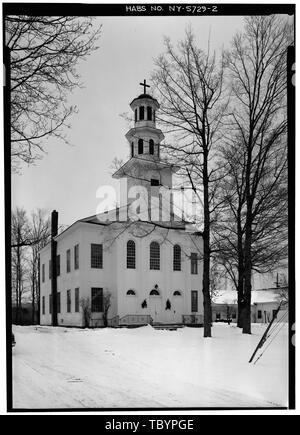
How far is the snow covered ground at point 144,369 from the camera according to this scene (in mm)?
3432

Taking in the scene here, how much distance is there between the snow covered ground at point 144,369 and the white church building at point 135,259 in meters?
0.18

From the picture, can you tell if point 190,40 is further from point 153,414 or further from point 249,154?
point 153,414

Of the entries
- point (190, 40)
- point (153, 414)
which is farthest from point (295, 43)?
point (153, 414)

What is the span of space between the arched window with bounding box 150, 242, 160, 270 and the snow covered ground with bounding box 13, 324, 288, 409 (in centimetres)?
54

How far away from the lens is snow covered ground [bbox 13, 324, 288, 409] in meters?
3.43

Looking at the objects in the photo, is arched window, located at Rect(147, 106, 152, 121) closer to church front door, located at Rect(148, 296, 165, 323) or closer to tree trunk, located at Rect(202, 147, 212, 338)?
tree trunk, located at Rect(202, 147, 212, 338)

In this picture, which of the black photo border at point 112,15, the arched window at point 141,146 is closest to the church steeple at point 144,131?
the arched window at point 141,146

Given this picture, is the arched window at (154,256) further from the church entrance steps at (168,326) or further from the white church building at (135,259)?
the church entrance steps at (168,326)

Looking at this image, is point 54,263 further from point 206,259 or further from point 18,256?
point 206,259

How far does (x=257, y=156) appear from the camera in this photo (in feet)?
13.4

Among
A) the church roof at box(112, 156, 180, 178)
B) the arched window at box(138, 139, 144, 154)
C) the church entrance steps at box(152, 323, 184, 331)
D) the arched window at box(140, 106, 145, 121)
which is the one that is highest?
the arched window at box(140, 106, 145, 121)

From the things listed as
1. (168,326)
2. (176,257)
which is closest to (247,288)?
(176,257)

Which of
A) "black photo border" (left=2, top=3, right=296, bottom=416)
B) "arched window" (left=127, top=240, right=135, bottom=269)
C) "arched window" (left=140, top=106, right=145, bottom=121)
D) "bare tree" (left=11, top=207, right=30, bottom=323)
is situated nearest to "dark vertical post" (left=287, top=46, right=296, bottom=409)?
"black photo border" (left=2, top=3, right=296, bottom=416)

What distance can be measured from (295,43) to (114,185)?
1.85m
